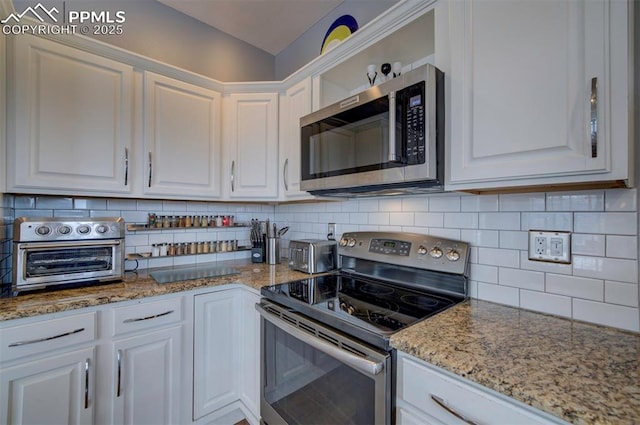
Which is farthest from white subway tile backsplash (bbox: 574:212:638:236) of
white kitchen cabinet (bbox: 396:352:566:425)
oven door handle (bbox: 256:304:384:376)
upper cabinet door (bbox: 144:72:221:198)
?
upper cabinet door (bbox: 144:72:221:198)

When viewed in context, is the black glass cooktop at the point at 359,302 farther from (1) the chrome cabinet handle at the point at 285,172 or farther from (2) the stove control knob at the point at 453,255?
(1) the chrome cabinet handle at the point at 285,172

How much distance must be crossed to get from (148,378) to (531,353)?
1.65 m

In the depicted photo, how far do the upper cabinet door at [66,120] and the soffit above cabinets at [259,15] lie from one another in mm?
879

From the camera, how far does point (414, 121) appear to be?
1089 millimetres

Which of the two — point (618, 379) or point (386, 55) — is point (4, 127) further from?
point (618, 379)

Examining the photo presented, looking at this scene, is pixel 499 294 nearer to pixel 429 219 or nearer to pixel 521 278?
pixel 521 278

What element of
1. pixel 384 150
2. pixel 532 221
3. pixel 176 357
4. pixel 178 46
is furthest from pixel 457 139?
pixel 178 46

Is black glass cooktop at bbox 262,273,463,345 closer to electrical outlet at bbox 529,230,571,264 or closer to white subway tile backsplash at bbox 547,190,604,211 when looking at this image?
electrical outlet at bbox 529,230,571,264

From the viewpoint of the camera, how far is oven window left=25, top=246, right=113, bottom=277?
1357mm

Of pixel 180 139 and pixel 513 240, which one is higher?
pixel 180 139

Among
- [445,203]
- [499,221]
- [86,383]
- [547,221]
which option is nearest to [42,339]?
[86,383]

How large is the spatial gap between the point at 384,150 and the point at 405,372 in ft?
2.72

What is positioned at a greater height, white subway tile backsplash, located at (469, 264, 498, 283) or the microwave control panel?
the microwave control panel

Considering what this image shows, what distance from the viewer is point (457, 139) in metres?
1.03
